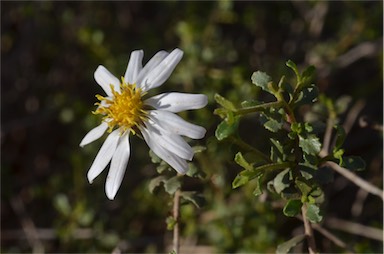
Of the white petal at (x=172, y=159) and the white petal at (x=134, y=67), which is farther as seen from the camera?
the white petal at (x=134, y=67)

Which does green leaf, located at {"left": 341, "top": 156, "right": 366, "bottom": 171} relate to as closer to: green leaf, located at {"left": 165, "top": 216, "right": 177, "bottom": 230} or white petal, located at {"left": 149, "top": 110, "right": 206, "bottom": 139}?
white petal, located at {"left": 149, "top": 110, "right": 206, "bottom": 139}

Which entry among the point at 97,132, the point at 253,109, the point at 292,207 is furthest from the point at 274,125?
the point at 97,132

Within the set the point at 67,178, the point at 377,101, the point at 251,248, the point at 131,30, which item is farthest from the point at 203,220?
the point at 131,30

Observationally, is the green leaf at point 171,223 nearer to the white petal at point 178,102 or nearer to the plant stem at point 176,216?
the plant stem at point 176,216

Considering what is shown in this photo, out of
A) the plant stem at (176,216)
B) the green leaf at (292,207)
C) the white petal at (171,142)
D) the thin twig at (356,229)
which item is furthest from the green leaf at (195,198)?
the thin twig at (356,229)

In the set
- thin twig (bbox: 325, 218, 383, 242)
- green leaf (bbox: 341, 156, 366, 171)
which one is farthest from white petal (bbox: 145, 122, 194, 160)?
thin twig (bbox: 325, 218, 383, 242)

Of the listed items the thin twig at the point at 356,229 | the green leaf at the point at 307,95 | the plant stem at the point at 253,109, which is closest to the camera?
the plant stem at the point at 253,109
